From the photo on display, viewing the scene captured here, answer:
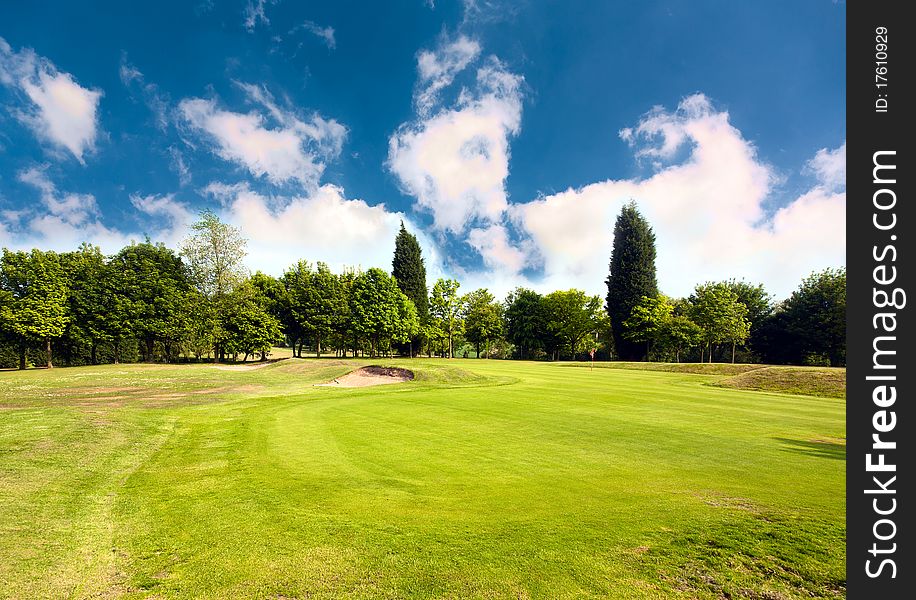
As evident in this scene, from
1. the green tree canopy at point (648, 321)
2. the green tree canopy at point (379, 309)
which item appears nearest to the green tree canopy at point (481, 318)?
the green tree canopy at point (379, 309)

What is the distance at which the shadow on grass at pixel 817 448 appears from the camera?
27.8ft

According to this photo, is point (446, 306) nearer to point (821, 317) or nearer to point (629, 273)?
point (629, 273)

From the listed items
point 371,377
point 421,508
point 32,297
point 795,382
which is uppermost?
Result: point 32,297

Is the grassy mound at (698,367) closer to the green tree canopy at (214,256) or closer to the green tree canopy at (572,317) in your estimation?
the green tree canopy at (572,317)

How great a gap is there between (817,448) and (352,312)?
5592cm

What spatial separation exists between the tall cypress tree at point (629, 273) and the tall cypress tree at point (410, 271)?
34.0 meters

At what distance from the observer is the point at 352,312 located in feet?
194

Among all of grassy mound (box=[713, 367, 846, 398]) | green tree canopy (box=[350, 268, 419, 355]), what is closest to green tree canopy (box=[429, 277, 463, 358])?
green tree canopy (box=[350, 268, 419, 355])

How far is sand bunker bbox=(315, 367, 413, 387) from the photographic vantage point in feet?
89.2

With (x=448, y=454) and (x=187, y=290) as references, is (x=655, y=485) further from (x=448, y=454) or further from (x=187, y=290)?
(x=187, y=290)

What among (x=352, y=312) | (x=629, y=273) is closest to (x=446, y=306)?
(x=352, y=312)

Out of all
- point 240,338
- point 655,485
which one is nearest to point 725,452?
point 655,485

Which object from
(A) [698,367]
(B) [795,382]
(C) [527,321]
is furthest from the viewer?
(C) [527,321]

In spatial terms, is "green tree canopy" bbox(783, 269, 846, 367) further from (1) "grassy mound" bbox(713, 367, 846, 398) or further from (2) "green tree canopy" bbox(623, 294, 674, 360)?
(1) "grassy mound" bbox(713, 367, 846, 398)
